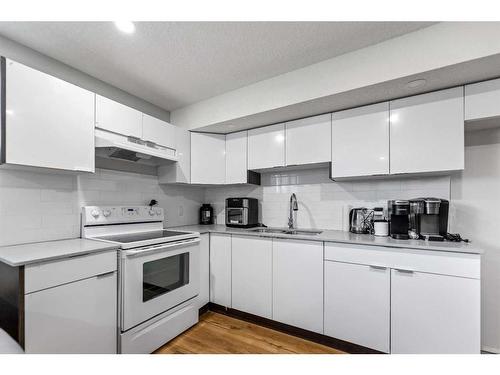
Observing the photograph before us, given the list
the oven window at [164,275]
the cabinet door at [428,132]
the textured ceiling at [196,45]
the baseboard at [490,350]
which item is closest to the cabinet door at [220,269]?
the oven window at [164,275]

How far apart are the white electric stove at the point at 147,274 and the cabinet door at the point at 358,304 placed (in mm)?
1244

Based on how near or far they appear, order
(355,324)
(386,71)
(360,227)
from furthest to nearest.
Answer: (360,227) < (355,324) < (386,71)

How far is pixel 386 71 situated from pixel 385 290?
1.55 metres

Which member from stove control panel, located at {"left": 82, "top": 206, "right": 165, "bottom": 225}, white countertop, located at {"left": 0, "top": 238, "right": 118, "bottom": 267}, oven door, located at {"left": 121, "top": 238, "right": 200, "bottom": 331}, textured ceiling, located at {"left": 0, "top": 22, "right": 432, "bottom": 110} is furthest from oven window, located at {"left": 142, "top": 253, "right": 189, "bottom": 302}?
textured ceiling, located at {"left": 0, "top": 22, "right": 432, "bottom": 110}

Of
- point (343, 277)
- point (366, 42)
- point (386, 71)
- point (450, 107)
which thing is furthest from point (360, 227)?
point (366, 42)

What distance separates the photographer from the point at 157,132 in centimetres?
238

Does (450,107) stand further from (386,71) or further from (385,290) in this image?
(385,290)

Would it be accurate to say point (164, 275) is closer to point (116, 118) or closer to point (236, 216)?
point (236, 216)

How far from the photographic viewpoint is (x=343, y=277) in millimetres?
1844

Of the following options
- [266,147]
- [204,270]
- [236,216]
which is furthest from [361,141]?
[204,270]

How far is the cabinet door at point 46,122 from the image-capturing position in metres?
1.41

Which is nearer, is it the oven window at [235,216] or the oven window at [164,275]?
the oven window at [164,275]

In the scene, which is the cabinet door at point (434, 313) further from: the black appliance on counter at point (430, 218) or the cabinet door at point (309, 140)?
the cabinet door at point (309, 140)

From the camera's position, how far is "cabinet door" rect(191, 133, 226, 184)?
2719mm
